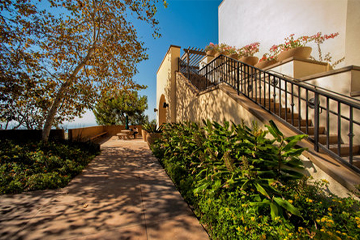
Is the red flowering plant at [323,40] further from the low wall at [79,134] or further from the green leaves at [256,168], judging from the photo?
the low wall at [79,134]

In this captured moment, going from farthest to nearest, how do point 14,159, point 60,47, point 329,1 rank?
point 60,47, point 329,1, point 14,159

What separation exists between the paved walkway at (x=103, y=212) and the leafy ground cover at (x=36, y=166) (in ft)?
0.84

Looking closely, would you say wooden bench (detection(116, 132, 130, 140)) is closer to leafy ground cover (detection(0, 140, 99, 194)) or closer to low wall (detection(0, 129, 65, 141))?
low wall (detection(0, 129, 65, 141))

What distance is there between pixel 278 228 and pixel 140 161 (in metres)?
4.63

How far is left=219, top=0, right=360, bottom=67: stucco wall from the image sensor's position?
417 centimetres

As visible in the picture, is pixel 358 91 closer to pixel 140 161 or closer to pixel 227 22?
pixel 140 161

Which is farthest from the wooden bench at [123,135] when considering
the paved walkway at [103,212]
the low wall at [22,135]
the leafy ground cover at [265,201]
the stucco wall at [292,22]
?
the leafy ground cover at [265,201]

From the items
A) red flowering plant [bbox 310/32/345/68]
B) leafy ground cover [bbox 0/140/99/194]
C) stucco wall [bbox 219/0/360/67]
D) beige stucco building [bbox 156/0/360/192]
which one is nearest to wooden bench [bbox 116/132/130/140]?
beige stucco building [bbox 156/0/360/192]

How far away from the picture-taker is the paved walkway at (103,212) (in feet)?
6.45

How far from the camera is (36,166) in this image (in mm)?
4066

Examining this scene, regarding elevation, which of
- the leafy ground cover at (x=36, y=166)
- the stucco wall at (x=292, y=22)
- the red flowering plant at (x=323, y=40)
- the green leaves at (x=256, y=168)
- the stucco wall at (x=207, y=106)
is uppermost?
the stucco wall at (x=292, y=22)

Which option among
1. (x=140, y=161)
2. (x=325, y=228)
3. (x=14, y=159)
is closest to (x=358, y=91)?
(x=325, y=228)

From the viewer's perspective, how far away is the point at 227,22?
1008cm

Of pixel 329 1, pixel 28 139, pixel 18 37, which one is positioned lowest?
pixel 28 139
